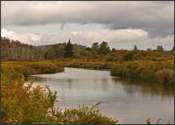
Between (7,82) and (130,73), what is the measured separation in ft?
76.4

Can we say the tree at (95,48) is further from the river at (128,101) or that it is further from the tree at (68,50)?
the river at (128,101)

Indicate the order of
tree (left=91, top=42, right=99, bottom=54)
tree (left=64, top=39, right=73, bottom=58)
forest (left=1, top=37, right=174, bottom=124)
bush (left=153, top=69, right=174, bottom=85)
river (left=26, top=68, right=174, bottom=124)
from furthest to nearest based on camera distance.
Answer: tree (left=91, top=42, right=99, bottom=54), tree (left=64, top=39, right=73, bottom=58), bush (left=153, top=69, right=174, bottom=85), river (left=26, top=68, right=174, bottom=124), forest (left=1, top=37, right=174, bottom=124)

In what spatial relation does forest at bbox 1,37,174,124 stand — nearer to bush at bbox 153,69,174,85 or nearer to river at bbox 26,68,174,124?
bush at bbox 153,69,174,85

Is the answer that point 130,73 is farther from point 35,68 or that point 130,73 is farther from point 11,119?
point 11,119

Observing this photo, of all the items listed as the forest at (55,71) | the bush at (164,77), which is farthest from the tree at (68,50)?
the bush at (164,77)

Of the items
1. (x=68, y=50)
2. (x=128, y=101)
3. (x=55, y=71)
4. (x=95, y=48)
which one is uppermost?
(x=95, y=48)

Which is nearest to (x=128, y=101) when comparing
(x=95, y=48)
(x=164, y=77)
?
(x=164, y=77)

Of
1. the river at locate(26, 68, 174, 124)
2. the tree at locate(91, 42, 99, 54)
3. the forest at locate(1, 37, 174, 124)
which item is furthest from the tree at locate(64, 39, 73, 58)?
the river at locate(26, 68, 174, 124)

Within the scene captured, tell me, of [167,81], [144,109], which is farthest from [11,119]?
[167,81]

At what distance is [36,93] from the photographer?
7.44 metres

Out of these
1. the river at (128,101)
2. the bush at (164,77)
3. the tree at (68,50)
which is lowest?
the river at (128,101)

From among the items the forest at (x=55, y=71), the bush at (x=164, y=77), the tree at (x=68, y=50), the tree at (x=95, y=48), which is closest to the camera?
the forest at (x=55, y=71)

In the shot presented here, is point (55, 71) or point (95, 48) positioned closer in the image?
point (55, 71)

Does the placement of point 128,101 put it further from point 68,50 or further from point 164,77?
point 68,50
